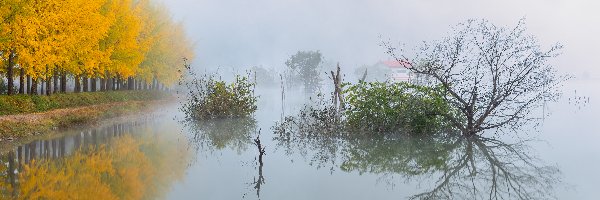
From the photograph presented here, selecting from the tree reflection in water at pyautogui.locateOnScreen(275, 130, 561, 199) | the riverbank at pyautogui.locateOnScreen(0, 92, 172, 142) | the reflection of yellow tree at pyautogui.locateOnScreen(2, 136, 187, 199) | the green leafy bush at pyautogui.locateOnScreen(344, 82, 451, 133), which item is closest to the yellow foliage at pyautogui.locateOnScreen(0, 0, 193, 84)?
the riverbank at pyautogui.locateOnScreen(0, 92, 172, 142)

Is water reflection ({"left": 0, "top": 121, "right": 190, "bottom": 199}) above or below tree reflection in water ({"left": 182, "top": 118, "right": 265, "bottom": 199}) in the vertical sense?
below

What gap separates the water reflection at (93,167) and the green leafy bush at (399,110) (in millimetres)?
8121

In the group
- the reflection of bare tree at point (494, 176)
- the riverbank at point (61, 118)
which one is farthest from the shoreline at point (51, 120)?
the reflection of bare tree at point (494, 176)

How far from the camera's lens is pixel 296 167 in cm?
1445

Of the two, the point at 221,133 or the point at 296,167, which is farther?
the point at 221,133

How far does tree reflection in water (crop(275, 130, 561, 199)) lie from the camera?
38.4 feet

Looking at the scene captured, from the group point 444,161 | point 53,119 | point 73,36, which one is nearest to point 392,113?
point 444,161

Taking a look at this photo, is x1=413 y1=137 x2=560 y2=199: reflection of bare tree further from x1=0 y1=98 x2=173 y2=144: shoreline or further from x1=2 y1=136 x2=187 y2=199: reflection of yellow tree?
x1=0 y1=98 x2=173 y2=144: shoreline

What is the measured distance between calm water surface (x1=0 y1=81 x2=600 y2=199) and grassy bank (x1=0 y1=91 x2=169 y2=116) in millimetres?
3054

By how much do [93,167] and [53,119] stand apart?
36.8 feet

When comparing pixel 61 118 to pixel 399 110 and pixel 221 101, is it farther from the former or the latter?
pixel 399 110

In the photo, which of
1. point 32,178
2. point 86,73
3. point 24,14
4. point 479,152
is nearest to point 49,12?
point 24,14

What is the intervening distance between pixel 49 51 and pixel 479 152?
20637mm

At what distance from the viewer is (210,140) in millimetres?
20500
